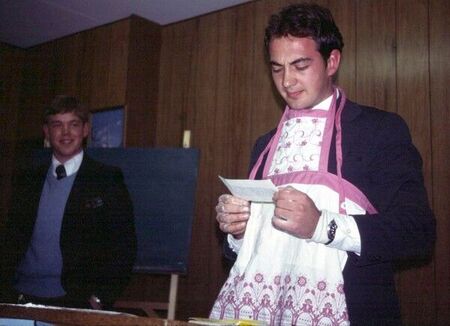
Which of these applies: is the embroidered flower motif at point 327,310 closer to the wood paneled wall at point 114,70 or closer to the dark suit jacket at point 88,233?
the dark suit jacket at point 88,233

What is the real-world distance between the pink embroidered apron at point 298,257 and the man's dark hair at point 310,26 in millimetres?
179

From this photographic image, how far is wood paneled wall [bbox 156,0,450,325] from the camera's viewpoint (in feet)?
8.27

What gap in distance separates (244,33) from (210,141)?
2.59 feet

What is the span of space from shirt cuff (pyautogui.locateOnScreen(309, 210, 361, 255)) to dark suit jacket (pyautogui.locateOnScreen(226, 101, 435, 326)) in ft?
0.05

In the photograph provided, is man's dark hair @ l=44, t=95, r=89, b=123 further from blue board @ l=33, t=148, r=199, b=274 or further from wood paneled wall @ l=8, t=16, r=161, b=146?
wood paneled wall @ l=8, t=16, r=161, b=146

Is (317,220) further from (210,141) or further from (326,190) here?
(210,141)

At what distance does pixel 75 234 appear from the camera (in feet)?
8.87

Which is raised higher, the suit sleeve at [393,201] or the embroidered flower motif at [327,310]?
the suit sleeve at [393,201]

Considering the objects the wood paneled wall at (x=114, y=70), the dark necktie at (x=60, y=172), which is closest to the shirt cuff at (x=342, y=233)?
the dark necktie at (x=60, y=172)

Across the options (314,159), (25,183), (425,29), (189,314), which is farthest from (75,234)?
(425,29)

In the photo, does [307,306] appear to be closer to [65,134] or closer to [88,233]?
[88,233]

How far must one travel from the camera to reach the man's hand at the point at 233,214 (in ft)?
4.68

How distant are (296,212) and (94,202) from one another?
185cm

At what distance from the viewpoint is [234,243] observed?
1540 mm
